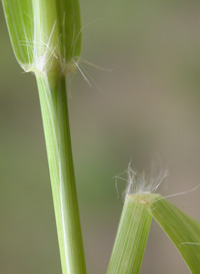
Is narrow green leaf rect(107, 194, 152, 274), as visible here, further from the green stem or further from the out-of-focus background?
the out-of-focus background

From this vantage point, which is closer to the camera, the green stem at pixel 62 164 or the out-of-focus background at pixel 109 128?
the green stem at pixel 62 164

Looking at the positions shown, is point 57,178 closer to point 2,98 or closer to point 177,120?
point 2,98

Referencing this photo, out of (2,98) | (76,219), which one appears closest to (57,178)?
(76,219)

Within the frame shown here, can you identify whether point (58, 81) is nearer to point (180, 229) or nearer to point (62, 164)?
point (62, 164)

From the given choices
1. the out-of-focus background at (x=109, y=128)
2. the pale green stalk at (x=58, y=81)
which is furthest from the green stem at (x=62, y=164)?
the out-of-focus background at (x=109, y=128)

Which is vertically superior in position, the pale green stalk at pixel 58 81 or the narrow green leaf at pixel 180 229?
the pale green stalk at pixel 58 81

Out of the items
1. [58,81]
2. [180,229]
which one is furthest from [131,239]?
[58,81]

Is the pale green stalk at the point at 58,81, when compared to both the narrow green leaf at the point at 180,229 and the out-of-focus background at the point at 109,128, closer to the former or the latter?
the narrow green leaf at the point at 180,229
